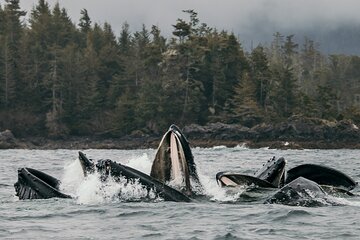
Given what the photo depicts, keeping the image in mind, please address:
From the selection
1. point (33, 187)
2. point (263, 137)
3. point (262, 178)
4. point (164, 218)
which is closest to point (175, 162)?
point (164, 218)

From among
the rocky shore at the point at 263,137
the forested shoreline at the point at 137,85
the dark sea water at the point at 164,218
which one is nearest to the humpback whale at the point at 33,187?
the dark sea water at the point at 164,218

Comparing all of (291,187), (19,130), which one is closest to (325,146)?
(19,130)

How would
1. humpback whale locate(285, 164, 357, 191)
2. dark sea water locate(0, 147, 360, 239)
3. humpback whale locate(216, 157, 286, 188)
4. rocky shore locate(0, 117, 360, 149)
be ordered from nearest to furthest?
1. dark sea water locate(0, 147, 360, 239)
2. humpback whale locate(216, 157, 286, 188)
3. humpback whale locate(285, 164, 357, 191)
4. rocky shore locate(0, 117, 360, 149)

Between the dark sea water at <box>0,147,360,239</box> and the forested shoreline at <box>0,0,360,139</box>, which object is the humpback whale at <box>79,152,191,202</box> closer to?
the dark sea water at <box>0,147,360,239</box>

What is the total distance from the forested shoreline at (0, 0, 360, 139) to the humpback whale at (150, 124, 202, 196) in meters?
75.0

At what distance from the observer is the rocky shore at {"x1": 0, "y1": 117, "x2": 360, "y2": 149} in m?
75.9

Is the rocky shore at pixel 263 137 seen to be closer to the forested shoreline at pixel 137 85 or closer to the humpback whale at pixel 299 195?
the forested shoreline at pixel 137 85

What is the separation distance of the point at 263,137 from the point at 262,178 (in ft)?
209

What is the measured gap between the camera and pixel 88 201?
50.0 feet

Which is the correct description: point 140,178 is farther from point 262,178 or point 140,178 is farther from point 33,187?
point 262,178

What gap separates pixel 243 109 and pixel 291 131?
13.3 metres

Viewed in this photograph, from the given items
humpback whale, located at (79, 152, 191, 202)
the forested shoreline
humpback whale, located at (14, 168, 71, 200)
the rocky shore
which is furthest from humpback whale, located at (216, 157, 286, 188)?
the forested shoreline

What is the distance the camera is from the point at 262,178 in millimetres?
16531

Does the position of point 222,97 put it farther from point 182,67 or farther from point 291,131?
point 291,131
